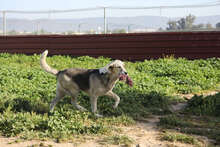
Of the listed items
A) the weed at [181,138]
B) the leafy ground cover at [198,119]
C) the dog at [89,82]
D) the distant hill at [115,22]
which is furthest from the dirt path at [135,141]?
the distant hill at [115,22]

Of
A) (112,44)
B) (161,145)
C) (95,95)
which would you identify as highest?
(112,44)

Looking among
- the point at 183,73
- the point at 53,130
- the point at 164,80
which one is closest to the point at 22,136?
the point at 53,130

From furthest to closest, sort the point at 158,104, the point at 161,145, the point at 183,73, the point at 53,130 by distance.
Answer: the point at 183,73 < the point at 158,104 < the point at 53,130 < the point at 161,145

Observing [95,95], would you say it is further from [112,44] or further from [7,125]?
[112,44]

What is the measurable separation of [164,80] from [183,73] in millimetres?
1113

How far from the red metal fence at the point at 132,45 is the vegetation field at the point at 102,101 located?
1.86 m

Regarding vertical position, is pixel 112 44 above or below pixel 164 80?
above

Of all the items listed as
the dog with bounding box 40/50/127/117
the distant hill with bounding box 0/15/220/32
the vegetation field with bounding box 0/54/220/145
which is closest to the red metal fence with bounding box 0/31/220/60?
the distant hill with bounding box 0/15/220/32

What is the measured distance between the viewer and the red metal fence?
15.6 m

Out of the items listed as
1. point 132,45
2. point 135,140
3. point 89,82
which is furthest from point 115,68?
point 132,45

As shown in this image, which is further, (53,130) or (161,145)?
(53,130)

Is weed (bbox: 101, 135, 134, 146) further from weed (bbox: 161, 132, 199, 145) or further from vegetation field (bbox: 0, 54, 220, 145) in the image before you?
weed (bbox: 161, 132, 199, 145)

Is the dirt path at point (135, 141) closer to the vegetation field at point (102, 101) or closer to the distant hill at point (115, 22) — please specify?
the vegetation field at point (102, 101)

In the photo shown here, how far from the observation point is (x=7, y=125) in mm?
6465
